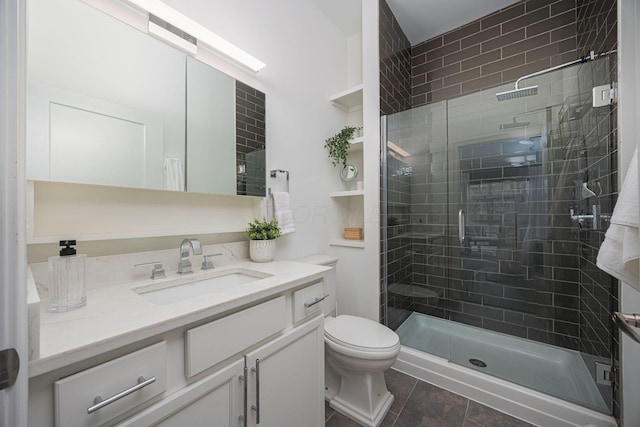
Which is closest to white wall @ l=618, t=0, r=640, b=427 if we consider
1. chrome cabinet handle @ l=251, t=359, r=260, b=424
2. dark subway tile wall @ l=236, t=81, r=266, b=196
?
chrome cabinet handle @ l=251, t=359, r=260, b=424

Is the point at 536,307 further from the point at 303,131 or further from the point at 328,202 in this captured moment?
the point at 303,131

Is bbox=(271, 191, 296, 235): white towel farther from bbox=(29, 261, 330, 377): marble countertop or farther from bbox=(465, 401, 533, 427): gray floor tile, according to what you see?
bbox=(465, 401, 533, 427): gray floor tile

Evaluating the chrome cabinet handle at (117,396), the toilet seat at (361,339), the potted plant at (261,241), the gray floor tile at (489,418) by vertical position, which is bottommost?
the gray floor tile at (489,418)

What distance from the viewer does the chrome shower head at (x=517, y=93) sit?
1.82m

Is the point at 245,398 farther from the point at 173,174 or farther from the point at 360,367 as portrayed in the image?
the point at 173,174

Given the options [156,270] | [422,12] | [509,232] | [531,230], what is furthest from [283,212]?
[422,12]

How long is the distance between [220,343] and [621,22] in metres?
2.14

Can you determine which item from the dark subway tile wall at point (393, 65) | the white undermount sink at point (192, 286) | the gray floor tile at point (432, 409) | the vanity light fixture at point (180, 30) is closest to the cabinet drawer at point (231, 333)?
the white undermount sink at point (192, 286)

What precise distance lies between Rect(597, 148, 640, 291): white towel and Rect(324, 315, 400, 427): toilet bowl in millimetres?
952

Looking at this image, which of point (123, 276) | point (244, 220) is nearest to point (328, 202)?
point (244, 220)

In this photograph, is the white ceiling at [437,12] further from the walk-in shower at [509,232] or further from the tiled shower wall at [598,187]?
the walk-in shower at [509,232]

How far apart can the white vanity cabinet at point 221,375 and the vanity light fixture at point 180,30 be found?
4.34 ft

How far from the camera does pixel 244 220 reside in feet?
5.10

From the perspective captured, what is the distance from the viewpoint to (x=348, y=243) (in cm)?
206
